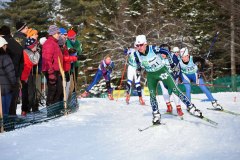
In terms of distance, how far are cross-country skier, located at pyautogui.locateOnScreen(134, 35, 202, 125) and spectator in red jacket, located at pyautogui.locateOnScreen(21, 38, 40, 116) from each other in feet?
9.11

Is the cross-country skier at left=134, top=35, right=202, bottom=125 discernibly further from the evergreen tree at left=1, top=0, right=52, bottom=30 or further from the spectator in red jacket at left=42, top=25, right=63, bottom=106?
the evergreen tree at left=1, top=0, right=52, bottom=30

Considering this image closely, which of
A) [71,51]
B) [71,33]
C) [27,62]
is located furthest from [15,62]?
[71,33]

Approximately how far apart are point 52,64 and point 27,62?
631 mm

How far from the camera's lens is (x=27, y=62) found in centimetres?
950

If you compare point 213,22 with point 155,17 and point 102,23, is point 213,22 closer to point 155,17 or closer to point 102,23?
point 155,17

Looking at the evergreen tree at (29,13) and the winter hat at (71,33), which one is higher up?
the evergreen tree at (29,13)

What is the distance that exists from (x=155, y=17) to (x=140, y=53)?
102 feet

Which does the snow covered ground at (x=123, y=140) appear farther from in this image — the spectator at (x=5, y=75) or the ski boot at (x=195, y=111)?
the spectator at (x=5, y=75)

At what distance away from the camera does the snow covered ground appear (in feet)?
18.6

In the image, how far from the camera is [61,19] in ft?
177

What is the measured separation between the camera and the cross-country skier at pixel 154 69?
8.39m

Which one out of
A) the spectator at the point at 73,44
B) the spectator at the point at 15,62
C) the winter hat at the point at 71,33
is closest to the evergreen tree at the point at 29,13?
the spectator at the point at 73,44

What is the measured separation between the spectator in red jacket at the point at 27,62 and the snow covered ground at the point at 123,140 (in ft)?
3.76

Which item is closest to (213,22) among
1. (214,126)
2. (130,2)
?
(130,2)
